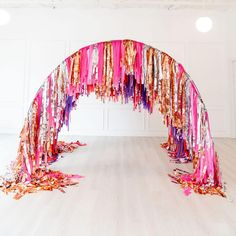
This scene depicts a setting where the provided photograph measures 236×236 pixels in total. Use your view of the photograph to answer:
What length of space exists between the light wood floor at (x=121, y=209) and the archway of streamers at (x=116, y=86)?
261 mm

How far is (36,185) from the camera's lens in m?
2.30

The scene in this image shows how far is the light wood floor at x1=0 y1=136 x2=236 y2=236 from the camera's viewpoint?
152 cm

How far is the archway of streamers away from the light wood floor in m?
0.26

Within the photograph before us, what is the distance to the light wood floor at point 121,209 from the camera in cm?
152

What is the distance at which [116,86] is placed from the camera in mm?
2533
